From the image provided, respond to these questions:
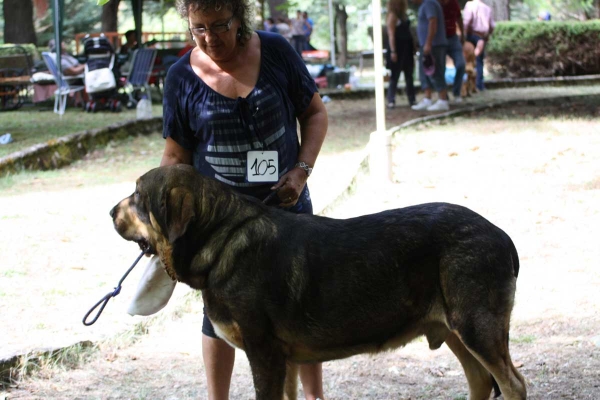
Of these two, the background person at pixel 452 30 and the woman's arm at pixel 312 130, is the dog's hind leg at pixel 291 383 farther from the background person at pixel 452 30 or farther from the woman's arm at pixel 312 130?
the background person at pixel 452 30

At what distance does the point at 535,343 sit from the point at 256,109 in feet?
8.97

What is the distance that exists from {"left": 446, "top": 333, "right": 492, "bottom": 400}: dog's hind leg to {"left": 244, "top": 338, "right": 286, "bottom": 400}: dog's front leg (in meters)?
0.97

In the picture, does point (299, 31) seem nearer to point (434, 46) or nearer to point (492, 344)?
point (434, 46)

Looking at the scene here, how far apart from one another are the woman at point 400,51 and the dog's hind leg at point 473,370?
1515 cm

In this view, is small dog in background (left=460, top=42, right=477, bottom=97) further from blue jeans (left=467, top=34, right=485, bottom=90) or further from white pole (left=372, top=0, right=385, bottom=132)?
white pole (left=372, top=0, right=385, bottom=132)

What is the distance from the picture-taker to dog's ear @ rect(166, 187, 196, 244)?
12.2 feet

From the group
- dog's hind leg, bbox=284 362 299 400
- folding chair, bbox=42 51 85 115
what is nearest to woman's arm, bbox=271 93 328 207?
dog's hind leg, bbox=284 362 299 400

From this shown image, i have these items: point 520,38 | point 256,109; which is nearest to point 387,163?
point 256,109

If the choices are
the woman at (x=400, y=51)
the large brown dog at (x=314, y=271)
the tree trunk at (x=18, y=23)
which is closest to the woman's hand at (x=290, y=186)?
the large brown dog at (x=314, y=271)

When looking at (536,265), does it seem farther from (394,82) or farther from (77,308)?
(394,82)

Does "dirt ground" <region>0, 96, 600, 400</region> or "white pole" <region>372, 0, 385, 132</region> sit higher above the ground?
"white pole" <region>372, 0, 385, 132</region>

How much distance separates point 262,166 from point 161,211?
2.33 feet

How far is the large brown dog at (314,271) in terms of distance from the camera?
12.5ft

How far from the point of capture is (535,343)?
226 inches
